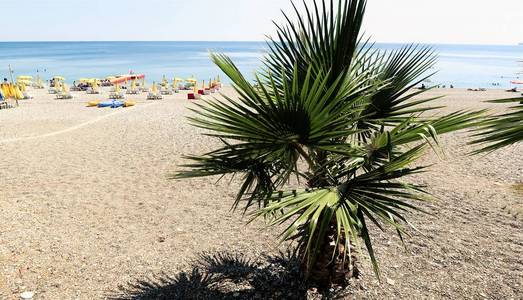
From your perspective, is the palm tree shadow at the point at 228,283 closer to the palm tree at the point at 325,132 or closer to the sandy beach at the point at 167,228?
the sandy beach at the point at 167,228

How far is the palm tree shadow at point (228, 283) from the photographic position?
3750mm

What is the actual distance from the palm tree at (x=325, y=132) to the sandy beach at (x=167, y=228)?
490 mm

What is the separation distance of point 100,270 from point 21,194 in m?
3.99

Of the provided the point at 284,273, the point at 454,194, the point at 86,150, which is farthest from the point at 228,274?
the point at 86,150

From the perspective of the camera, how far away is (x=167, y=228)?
18.8 feet

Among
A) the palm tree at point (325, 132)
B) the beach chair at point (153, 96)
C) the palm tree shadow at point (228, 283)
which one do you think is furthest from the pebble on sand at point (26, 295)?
the beach chair at point (153, 96)

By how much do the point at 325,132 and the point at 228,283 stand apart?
7.75 ft

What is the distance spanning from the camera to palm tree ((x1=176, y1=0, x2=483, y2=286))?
2.39 meters

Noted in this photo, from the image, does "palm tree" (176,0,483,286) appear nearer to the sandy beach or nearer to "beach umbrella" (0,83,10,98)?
the sandy beach

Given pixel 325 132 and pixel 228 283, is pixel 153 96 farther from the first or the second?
pixel 325 132

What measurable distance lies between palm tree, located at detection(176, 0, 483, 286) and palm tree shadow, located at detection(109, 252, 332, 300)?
19.7 inches

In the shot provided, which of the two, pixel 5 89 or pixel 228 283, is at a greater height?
pixel 228 283

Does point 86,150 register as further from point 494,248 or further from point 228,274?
point 494,248

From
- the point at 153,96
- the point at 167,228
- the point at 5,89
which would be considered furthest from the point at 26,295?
the point at 153,96
